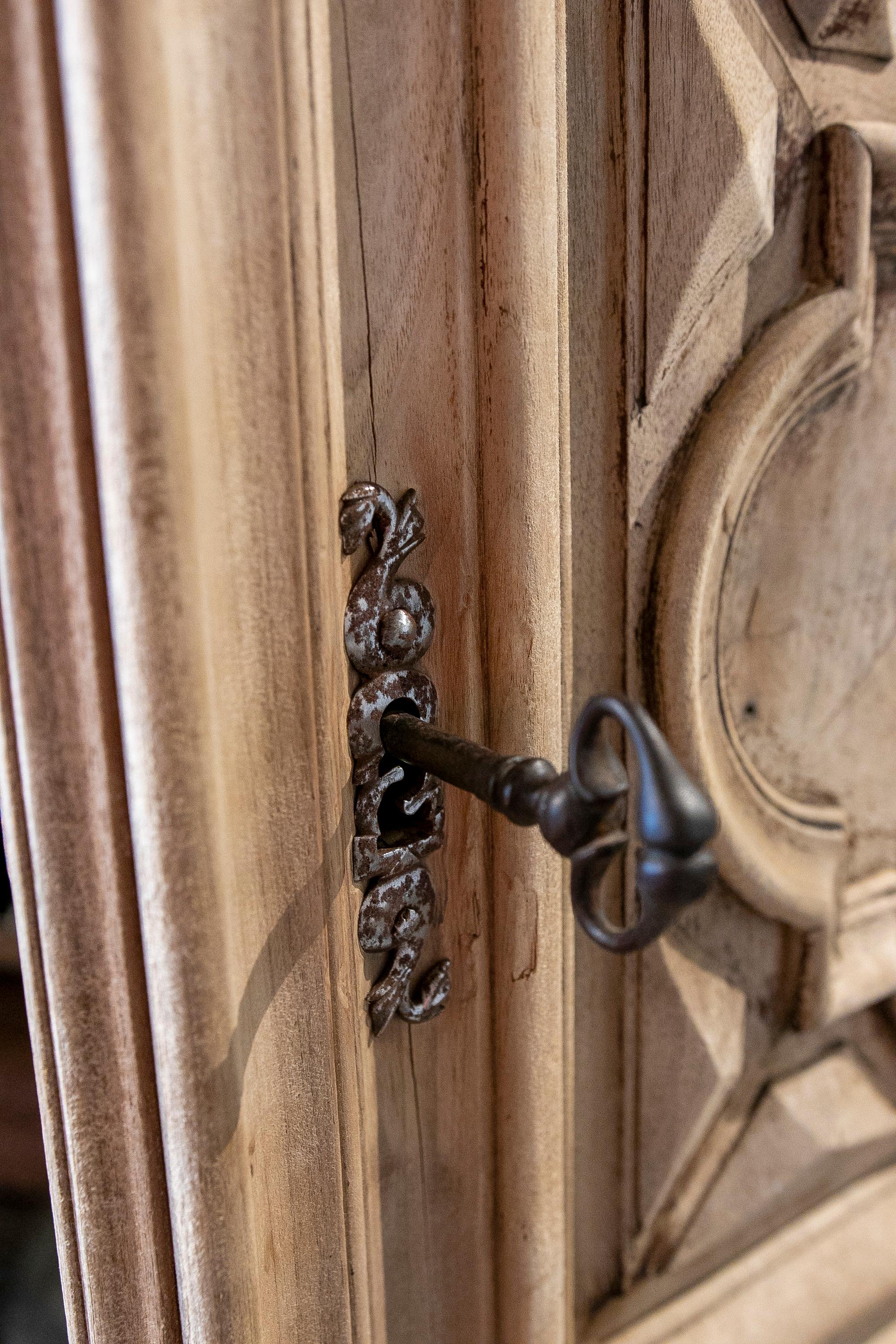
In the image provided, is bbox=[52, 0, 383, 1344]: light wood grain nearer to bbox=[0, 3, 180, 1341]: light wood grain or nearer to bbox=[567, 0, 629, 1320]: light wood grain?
bbox=[0, 3, 180, 1341]: light wood grain

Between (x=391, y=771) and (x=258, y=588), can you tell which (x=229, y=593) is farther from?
(x=391, y=771)

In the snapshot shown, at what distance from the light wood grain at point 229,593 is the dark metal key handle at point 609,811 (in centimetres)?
8

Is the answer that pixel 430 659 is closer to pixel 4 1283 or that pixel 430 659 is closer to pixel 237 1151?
pixel 237 1151

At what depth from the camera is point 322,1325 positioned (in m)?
0.37

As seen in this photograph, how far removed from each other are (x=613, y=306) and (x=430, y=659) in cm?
21

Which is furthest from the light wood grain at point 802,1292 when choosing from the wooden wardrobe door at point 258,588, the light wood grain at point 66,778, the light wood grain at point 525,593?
the light wood grain at point 66,778

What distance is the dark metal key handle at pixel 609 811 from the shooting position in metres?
0.24

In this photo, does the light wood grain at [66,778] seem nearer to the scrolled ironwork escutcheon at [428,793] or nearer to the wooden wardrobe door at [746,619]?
the scrolled ironwork escutcheon at [428,793]

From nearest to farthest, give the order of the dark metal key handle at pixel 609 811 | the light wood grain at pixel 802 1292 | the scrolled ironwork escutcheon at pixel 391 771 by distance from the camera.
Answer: the dark metal key handle at pixel 609 811 → the scrolled ironwork escutcheon at pixel 391 771 → the light wood grain at pixel 802 1292

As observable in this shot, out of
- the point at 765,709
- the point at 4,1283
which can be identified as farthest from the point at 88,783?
the point at 4,1283

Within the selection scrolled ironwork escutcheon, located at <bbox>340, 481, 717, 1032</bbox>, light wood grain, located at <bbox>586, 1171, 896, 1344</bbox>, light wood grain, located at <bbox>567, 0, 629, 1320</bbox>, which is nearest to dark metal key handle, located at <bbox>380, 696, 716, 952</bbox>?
scrolled ironwork escutcheon, located at <bbox>340, 481, 717, 1032</bbox>

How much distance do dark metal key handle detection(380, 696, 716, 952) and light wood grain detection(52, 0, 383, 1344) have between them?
0.27 feet

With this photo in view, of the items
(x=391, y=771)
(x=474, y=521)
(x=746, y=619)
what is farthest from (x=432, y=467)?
(x=746, y=619)

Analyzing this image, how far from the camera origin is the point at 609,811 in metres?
0.26
